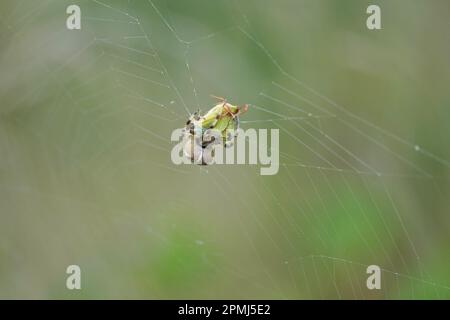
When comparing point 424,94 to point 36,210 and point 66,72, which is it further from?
point 36,210

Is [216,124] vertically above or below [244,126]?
below

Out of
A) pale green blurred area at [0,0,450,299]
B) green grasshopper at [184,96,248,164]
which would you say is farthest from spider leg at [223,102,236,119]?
pale green blurred area at [0,0,450,299]

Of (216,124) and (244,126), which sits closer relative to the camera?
(216,124)

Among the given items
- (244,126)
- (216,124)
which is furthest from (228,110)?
(244,126)

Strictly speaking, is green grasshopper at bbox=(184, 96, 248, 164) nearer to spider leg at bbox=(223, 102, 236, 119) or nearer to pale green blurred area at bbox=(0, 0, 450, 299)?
spider leg at bbox=(223, 102, 236, 119)

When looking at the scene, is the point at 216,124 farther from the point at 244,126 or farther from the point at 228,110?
the point at 244,126

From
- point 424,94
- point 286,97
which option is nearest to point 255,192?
point 286,97
